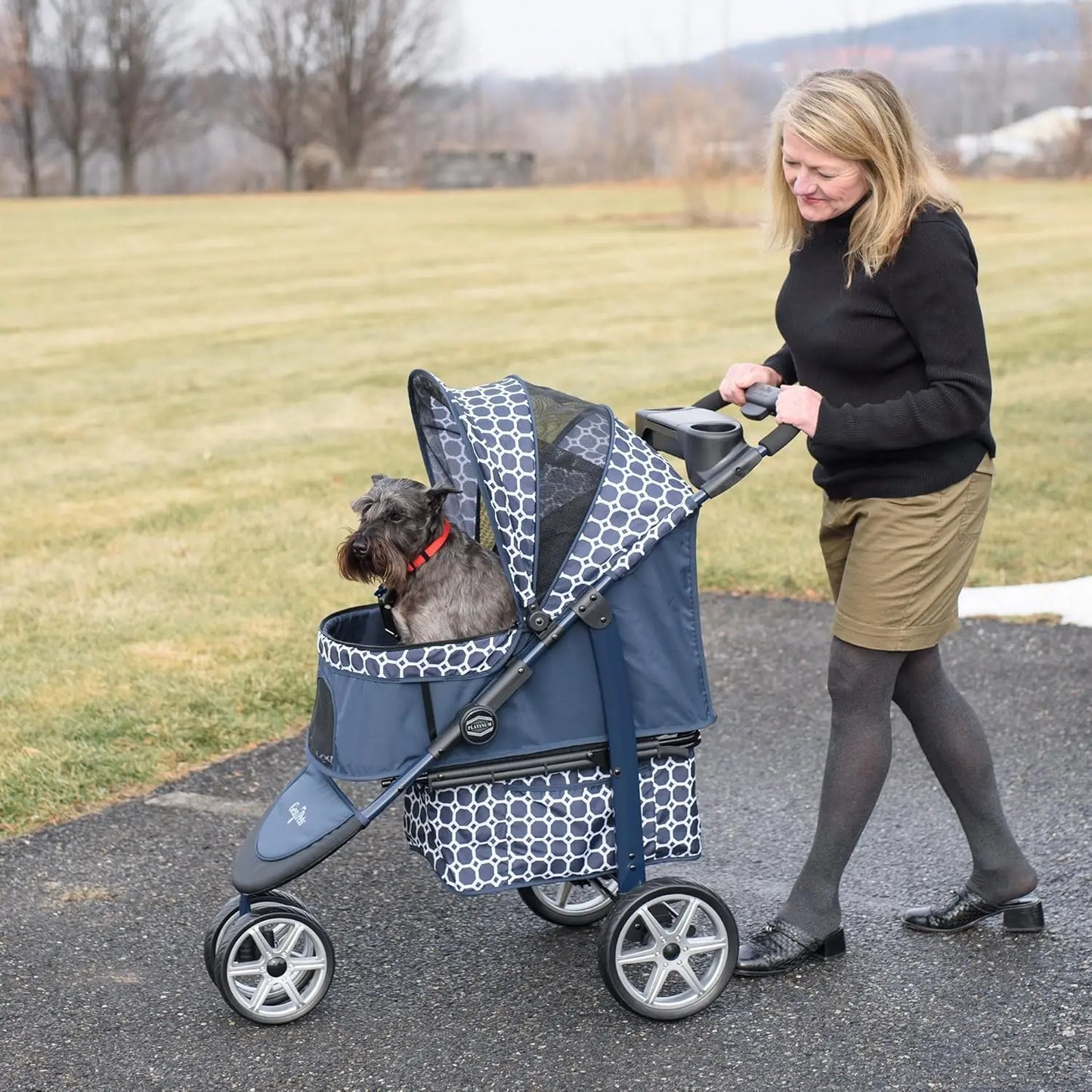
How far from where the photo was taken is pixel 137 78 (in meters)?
64.8

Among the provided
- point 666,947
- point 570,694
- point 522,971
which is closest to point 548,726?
point 570,694

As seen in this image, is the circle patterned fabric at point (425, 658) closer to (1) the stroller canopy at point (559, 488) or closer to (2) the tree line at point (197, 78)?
(1) the stroller canopy at point (559, 488)

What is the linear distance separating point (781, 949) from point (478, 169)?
52.7m

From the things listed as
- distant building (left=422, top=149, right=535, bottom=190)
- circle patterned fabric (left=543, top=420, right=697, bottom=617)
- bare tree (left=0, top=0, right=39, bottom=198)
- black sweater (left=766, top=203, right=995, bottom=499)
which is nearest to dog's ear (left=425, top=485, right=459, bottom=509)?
circle patterned fabric (left=543, top=420, right=697, bottom=617)

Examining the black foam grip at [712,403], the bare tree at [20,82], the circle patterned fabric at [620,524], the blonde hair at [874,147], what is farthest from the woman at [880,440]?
the bare tree at [20,82]

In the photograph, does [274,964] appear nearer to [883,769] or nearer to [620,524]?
[620,524]

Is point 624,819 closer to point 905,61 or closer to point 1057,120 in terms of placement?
point 1057,120

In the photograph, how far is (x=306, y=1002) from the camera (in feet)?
11.0

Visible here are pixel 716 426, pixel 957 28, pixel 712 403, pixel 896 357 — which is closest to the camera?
pixel 896 357

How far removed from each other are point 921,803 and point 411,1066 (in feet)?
6.48

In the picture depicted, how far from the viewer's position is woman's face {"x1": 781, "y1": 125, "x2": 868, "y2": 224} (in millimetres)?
3244

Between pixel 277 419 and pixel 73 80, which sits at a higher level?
pixel 73 80

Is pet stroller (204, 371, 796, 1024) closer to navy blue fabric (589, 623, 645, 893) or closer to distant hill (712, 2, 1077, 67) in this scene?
navy blue fabric (589, 623, 645, 893)

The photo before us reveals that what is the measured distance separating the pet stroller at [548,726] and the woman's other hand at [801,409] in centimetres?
8
